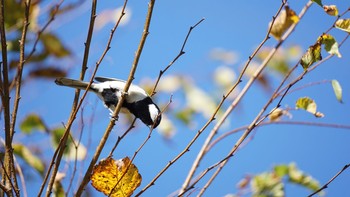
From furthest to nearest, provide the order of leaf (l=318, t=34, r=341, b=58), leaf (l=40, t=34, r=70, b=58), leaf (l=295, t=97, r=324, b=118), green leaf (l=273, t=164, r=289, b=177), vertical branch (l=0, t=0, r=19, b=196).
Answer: leaf (l=40, t=34, r=70, b=58) < green leaf (l=273, t=164, r=289, b=177) < leaf (l=295, t=97, r=324, b=118) < leaf (l=318, t=34, r=341, b=58) < vertical branch (l=0, t=0, r=19, b=196)

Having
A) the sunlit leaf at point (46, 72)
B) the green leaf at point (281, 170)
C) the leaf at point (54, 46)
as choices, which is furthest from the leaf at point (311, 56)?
the sunlit leaf at point (46, 72)

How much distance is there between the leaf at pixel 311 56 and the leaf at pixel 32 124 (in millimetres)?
1322

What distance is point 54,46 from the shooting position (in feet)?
8.81

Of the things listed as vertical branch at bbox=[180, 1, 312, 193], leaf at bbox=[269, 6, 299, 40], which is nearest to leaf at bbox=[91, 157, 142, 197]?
vertical branch at bbox=[180, 1, 312, 193]

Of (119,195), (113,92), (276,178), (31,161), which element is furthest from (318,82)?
(113,92)

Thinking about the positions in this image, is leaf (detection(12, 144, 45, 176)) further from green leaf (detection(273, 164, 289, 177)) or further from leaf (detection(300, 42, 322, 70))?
leaf (detection(300, 42, 322, 70))

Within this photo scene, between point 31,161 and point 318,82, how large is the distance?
1310mm

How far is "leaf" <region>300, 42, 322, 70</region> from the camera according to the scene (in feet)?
4.75

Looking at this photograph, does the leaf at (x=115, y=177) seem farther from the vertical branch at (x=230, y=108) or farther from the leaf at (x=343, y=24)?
the leaf at (x=343, y=24)

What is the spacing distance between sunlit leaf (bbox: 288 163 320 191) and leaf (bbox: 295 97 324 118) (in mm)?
598

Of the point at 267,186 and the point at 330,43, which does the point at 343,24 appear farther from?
the point at 267,186

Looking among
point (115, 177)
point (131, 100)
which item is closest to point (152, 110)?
point (131, 100)

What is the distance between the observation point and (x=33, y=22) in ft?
8.46

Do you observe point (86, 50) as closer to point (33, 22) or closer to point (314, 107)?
point (314, 107)
